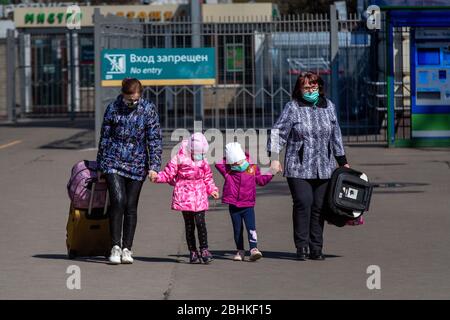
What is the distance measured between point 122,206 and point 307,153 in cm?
165

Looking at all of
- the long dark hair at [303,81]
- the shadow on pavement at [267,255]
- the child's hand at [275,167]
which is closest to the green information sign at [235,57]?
the shadow on pavement at [267,255]

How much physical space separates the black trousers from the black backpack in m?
0.11

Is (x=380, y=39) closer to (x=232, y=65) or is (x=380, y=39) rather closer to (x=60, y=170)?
(x=232, y=65)

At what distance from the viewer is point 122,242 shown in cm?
1059

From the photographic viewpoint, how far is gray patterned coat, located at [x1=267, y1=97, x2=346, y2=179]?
419 inches

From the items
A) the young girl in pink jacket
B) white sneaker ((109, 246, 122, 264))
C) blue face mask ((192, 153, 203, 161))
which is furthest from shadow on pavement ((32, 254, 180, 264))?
blue face mask ((192, 153, 203, 161))

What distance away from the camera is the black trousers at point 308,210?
419 inches

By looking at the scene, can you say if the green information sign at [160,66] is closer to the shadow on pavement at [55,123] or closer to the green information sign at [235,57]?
the green information sign at [235,57]

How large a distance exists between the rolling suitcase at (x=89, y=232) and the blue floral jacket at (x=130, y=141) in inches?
12.8

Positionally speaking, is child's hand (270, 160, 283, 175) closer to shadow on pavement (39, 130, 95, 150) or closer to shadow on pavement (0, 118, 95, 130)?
shadow on pavement (39, 130, 95, 150)

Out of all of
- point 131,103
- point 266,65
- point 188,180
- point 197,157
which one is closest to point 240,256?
point 188,180

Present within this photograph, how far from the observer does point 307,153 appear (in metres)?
10.7
